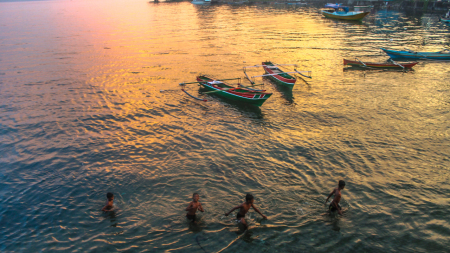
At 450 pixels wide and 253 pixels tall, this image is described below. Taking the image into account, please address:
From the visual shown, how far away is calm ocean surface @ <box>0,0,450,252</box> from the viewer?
11906mm

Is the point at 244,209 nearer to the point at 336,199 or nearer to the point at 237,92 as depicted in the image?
the point at 336,199

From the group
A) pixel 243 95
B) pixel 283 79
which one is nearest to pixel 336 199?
pixel 243 95

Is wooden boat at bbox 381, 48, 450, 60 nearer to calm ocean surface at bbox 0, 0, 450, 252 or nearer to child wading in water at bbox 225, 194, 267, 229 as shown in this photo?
calm ocean surface at bbox 0, 0, 450, 252

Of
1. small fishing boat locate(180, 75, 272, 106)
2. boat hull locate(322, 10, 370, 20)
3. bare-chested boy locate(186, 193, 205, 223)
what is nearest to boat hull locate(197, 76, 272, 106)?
small fishing boat locate(180, 75, 272, 106)

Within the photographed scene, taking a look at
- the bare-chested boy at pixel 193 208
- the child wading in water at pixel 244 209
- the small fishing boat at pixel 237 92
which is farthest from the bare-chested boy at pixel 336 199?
the small fishing boat at pixel 237 92

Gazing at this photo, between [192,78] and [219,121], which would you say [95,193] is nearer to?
[219,121]

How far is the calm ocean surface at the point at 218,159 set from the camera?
1191 cm

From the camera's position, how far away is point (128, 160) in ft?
Answer: 58.7

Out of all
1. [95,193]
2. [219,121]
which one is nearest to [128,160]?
[95,193]

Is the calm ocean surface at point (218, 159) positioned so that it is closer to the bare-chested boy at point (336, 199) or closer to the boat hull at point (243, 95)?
the bare-chested boy at point (336, 199)

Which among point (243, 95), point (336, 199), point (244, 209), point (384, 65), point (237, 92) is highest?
point (384, 65)

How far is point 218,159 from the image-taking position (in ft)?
58.0

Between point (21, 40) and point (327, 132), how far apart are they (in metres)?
65.0

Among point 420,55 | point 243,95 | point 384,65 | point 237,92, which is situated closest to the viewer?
point 243,95
